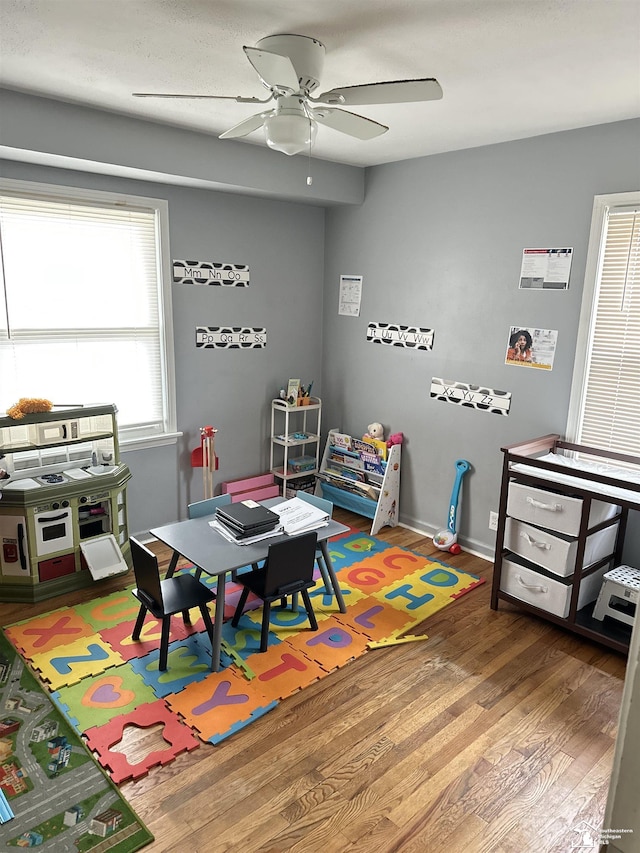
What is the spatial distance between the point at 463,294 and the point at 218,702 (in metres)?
2.88

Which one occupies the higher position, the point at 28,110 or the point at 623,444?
the point at 28,110

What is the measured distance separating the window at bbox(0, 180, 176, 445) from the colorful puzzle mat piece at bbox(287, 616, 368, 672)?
1.78 m

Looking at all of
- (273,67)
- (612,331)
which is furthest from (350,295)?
(273,67)

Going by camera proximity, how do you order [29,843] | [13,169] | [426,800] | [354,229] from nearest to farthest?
[29,843], [426,800], [13,169], [354,229]

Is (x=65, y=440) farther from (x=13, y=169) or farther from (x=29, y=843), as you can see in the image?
(x=29, y=843)

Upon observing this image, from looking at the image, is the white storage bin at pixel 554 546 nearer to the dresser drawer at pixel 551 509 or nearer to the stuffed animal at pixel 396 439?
the dresser drawer at pixel 551 509

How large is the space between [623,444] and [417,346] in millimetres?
1562

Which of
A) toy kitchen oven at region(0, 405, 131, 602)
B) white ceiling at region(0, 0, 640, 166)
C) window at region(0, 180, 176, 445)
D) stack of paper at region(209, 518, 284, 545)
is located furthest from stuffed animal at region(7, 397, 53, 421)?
white ceiling at region(0, 0, 640, 166)

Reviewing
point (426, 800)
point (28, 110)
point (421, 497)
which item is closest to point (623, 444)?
point (421, 497)

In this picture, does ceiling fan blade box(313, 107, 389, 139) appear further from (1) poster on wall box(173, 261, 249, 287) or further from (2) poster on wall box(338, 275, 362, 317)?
(2) poster on wall box(338, 275, 362, 317)

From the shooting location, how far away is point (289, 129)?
2.15 metres

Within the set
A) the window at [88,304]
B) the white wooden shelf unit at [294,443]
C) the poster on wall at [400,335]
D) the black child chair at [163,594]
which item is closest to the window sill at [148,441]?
the window at [88,304]

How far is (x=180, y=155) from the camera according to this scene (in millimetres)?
3412

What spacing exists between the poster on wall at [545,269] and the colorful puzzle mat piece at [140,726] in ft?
9.91
